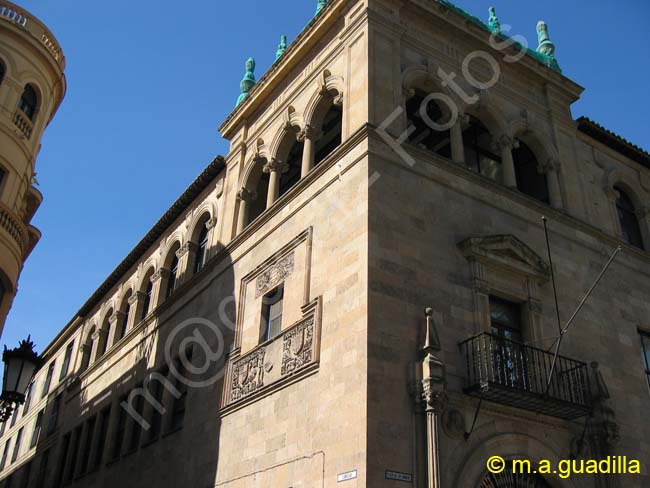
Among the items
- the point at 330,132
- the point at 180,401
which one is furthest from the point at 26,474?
the point at 330,132

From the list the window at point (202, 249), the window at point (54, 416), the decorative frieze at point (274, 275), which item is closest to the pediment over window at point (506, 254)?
the decorative frieze at point (274, 275)

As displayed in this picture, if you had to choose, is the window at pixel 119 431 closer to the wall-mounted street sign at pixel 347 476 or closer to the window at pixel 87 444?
the window at pixel 87 444

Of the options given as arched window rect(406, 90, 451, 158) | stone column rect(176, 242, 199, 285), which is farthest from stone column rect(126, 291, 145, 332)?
arched window rect(406, 90, 451, 158)

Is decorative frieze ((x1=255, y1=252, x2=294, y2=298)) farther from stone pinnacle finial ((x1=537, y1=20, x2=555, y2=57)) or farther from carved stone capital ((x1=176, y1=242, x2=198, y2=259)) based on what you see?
stone pinnacle finial ((x1=537, y1=20, x2=555, y2=57))

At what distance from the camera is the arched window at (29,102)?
65.8ft

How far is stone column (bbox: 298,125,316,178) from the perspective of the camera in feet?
53.9

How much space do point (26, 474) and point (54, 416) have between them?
3.17 metres

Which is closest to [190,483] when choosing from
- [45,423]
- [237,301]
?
[237,301]

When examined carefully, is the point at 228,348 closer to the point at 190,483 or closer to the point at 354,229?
the point at 190,483

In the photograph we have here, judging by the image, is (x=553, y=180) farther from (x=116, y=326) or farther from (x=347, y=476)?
(x=116, y=326)

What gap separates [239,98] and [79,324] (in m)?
18.1

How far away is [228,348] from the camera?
16594 millimetres

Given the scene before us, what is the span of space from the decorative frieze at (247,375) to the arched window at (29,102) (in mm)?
10674

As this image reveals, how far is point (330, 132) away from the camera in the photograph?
18.7 m
